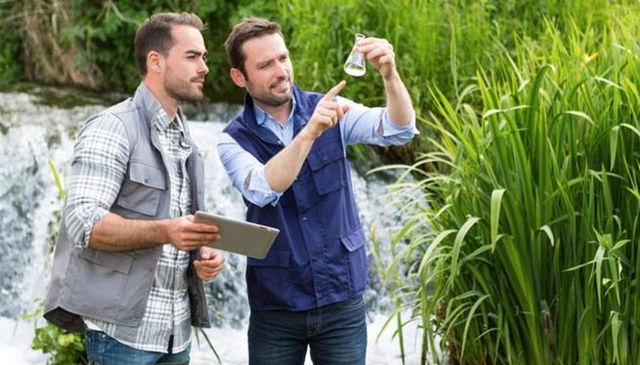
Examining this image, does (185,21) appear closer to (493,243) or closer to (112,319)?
(112,319)

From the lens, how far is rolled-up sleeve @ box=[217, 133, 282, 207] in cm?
328

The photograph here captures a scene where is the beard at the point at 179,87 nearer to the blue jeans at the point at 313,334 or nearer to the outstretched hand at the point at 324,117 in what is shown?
the outstretched hand at the point at 324,117

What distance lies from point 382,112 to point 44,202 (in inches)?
157

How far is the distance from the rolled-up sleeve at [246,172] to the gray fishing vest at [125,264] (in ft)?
0.74

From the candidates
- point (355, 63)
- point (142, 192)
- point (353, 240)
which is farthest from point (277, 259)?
point (355, 63)

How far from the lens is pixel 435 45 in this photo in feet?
22.9

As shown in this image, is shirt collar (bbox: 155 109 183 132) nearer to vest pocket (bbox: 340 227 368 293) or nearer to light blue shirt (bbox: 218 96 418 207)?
light blue shirt (bbox: 218 96 418 207)

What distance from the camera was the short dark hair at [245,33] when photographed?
3484 mm

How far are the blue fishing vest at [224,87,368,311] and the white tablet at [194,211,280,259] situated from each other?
331mm

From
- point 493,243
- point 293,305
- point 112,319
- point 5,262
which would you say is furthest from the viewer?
point 5,262

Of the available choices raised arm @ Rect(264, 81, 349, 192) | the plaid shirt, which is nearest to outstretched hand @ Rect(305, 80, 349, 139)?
raised arm @ Rect(264, 81, 349, 192)

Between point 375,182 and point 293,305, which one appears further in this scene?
point 375,182

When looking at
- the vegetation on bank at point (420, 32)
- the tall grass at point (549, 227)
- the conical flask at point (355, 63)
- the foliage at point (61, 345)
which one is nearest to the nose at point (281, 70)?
the conical flask at point (355, 63)

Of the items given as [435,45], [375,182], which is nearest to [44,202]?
[375,182]
